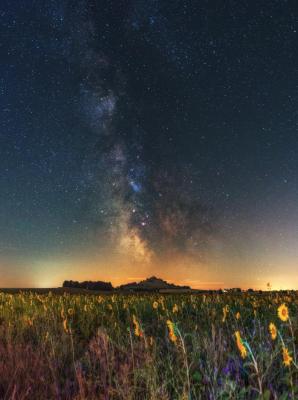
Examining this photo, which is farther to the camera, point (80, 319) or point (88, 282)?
point (88, 282)

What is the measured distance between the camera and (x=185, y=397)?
119 inches

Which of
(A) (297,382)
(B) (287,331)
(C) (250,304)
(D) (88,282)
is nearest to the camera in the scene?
(A) (297,382)

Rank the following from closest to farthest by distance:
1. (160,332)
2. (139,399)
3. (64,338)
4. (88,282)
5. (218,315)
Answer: (139,399), (64,338), (160,332), (218,315), (88,282)

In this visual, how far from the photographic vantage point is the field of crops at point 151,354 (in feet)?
11.7

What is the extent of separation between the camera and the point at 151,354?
5.05 m

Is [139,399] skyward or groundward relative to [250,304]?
groundward

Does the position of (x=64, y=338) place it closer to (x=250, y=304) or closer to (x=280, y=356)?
(x=280, y=356)

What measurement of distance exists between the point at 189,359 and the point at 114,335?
7.46 ft

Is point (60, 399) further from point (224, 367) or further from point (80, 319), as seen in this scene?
point (80, 319)

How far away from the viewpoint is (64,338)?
6.16 m

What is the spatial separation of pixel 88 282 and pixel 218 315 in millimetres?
23744

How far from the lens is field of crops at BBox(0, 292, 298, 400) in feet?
11.7

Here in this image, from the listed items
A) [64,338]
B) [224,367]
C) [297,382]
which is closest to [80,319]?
[64,338]

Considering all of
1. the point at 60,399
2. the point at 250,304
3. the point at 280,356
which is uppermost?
the point at 250,304
